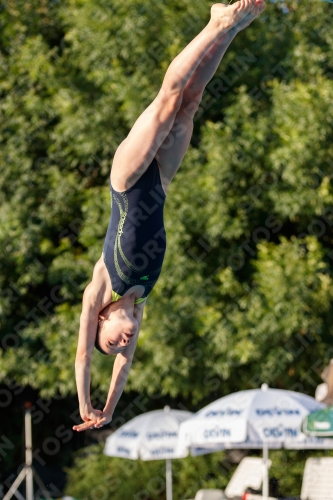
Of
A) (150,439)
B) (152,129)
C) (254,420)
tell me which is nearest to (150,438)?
(150,439)

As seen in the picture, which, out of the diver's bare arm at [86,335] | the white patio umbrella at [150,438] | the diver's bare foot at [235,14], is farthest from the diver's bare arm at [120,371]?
the white patio umbrella at [150,438]

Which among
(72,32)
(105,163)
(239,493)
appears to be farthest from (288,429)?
(72,32)

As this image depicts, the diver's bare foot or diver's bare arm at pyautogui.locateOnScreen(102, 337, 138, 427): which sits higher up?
the diver's bare foot

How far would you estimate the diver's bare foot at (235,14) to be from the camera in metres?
5.72

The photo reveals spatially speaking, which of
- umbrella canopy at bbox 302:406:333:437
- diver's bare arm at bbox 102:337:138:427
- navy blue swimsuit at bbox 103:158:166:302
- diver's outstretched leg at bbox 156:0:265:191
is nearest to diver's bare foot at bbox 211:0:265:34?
diver's outstretched leg at bbox 156:0:265:191

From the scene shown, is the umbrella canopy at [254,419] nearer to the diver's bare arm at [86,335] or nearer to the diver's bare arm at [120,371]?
the diver's bare arm at [120,371]

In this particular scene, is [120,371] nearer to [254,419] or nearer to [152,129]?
[152,129]

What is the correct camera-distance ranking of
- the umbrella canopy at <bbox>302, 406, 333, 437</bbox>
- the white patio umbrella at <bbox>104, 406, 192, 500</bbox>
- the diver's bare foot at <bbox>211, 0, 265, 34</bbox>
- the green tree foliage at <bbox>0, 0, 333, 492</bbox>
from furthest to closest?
the green tree foliage at <bbox>0, 0, 333, 492</bbox> → the white patio umbrella at <bbox>104, 406, 192, 500</bbox> → the umbrella canopy at <bbox>302, 406, 333, 437</bbox> → the diver's bare foot at <bbox>211, 0, 265, 34</bbox>

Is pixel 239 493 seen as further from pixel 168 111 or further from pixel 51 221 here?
pixel 168 111

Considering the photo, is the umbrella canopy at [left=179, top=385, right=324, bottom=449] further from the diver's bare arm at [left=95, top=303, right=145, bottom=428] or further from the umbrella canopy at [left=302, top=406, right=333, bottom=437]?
the diver's bare arm at [left=95, top=303, right=145, bottom=428]

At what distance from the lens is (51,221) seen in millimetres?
16078

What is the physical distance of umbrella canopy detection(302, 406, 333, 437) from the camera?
401 inches

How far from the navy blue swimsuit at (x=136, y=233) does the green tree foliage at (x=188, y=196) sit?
302 inches

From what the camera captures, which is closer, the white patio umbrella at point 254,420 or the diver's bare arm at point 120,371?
the diver's bare arm at point 120,371
